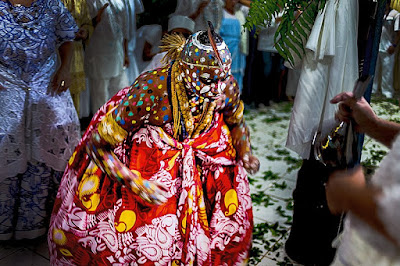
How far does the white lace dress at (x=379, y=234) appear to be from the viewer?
96cm

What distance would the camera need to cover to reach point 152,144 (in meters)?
1.85

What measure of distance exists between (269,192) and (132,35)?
2.27m

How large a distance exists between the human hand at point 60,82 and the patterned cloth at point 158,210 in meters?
0.65

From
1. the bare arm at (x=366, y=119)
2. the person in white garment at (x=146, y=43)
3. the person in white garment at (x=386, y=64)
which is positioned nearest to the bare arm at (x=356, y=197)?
the bare arm at (x=366, y=119)

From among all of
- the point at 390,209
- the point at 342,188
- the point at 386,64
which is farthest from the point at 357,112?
the point at 386,64

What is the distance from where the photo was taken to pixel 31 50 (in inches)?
89.7

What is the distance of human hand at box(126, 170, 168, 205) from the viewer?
5.67ft

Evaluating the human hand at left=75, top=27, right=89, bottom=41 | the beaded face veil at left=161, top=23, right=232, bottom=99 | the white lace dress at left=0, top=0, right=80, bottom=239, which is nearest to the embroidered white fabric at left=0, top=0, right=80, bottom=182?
the white lace dress at left=0, top=0, right=80, bottom=239

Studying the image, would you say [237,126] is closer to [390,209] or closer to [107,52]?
[390,209]

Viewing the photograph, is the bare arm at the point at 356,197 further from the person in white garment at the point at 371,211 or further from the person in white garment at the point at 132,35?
the person in white garment at the point at 132,35

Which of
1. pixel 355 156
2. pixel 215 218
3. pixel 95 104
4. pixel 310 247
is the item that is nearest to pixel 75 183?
pixel 215 218

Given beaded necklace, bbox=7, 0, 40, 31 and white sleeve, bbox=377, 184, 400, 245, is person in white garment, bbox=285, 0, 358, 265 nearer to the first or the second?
white sleeve, bbox=377, 184, 400, 245

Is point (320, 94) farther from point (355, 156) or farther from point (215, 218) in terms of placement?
point (215, 218)

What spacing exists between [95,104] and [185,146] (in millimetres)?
2842
